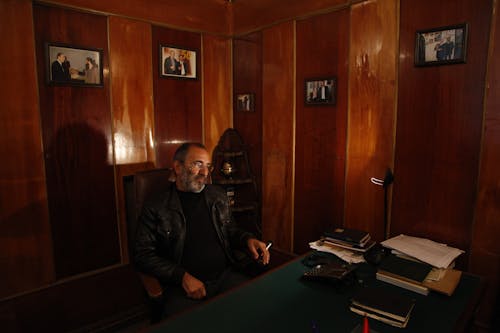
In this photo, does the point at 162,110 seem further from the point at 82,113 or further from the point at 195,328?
the point at 195,328

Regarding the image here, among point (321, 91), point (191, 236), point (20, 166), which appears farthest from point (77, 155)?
point (321, 91)

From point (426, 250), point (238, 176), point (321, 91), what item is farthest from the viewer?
point (238, 176)

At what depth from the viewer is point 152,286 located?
5.16ft

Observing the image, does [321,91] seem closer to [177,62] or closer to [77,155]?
[177,62]

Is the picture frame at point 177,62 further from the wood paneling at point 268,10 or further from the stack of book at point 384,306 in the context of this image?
the stack of book at point 384,306

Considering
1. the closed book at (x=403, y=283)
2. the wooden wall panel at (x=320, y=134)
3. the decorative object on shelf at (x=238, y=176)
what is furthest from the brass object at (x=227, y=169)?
the closed book at (x=403, y=283)

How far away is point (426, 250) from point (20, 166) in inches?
100

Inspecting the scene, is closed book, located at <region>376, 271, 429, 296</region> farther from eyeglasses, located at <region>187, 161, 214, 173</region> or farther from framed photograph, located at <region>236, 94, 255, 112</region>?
framed photograph, located at <region>236, 94, 255, 112</region>

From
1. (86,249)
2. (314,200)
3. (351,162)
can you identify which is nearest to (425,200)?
(351,162)

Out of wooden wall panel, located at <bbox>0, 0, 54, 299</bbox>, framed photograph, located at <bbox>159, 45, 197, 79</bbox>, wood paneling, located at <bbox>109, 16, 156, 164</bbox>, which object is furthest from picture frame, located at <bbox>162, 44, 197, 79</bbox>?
wooden wall panel, located at <bbox>0, 0, 54, 299</bbox>

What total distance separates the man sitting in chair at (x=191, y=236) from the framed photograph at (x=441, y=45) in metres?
1.46

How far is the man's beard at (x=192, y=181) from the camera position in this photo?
6.34 ft

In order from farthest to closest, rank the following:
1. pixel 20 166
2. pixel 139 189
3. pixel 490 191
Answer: pixel 20 166 → pixel 139 189 → pixel 490 191

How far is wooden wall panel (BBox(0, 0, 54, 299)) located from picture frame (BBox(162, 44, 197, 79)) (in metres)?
0.97
